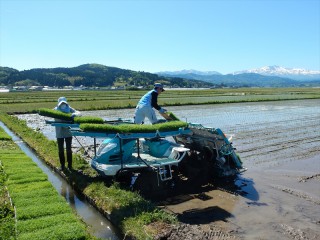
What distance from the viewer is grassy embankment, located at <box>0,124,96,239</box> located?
18.1ft

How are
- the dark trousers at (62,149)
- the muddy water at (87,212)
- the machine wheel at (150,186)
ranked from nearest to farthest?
1. the muddy water at (87,212)
2. the machine wheel at (150,186)
3. the dark trousers at (62,149)

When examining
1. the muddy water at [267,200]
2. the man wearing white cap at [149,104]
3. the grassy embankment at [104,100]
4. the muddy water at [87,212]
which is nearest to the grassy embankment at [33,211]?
the muddy water at [87,212]

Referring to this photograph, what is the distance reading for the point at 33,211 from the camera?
6.43 m

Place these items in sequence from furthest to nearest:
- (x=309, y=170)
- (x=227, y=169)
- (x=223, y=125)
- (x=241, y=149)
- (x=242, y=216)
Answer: (x=223, y=125)
(x=241, y=149)
(x=309, y=170)
(x=227, y=169)
(x=242, y=216)

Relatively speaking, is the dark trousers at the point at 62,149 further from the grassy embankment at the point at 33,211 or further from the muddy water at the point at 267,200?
the muddy water at the point at 267,200

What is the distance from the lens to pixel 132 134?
761 cm

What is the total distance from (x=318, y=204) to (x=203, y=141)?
3.40m

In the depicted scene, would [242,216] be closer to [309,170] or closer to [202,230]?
[202,230]

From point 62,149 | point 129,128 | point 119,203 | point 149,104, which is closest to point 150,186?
point 119,203

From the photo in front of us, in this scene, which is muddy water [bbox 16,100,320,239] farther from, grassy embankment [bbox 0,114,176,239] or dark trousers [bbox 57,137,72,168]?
dark trousers [bbox 57,137,72,168]

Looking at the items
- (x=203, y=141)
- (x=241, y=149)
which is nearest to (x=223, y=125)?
(x=241, y=149)

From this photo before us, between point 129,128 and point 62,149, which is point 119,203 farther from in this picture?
point 62,149

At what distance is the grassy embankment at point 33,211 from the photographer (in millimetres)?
5504

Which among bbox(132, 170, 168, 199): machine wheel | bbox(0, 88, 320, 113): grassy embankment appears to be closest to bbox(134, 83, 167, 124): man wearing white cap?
bbox(132, 170, 168, 199): machine wheel
